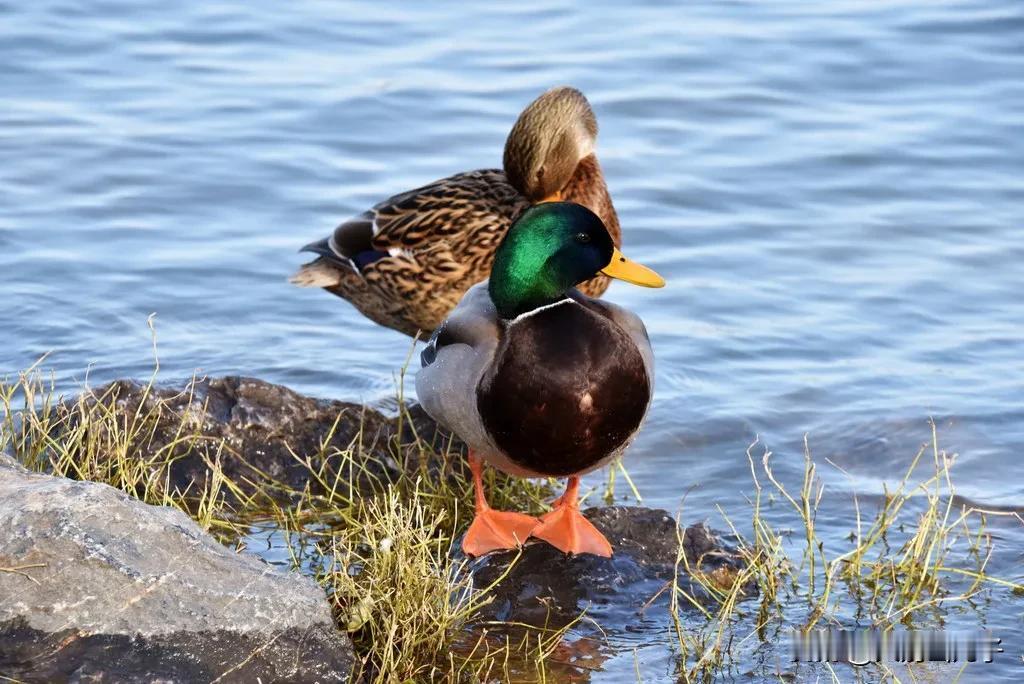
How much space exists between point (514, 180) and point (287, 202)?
2.50 m

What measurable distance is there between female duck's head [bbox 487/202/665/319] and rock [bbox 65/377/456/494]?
2.56ft

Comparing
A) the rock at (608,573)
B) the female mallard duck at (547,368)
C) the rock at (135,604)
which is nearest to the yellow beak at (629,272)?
the female mallard duck at (547,368)

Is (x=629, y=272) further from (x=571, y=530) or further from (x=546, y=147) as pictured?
(x=546, y=147)

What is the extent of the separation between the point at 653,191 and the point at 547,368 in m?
4.35

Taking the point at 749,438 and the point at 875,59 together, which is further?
the point at 875,59

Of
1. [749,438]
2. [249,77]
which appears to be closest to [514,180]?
[749,438]

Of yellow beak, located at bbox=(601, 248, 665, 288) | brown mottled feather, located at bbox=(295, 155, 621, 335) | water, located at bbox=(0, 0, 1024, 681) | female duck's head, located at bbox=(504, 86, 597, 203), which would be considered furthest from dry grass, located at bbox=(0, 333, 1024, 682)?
female duck's head, located at bbox=(504, 86, 597, 203)

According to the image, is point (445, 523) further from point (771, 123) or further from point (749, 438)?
point (771, 123)

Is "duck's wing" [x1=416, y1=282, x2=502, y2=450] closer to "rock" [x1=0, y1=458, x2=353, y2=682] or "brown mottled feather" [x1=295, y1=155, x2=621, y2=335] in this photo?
"rock" [x1=0, y1=458, x2=353, y2=682]

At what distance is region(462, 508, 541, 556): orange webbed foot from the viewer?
442 cm

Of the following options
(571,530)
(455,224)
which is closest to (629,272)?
(571,530)

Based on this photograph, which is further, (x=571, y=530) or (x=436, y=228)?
(x=436, y=228)

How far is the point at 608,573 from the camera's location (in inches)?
172

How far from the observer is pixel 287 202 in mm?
8203
